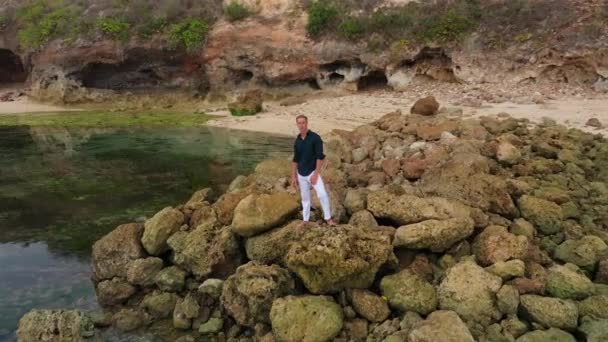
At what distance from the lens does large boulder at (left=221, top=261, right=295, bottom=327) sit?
827 cm

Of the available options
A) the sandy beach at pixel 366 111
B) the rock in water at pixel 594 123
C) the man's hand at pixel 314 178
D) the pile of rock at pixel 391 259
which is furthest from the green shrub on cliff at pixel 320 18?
the man's hand at pixel 314 178

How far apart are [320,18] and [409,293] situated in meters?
27.0

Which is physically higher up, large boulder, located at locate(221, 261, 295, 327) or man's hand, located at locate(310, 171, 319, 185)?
man's hand, located at locate(310, 171, 319, 185)

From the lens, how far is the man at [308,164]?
9.28 meters

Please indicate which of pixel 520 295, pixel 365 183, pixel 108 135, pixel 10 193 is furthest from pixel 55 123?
pixel 520 295

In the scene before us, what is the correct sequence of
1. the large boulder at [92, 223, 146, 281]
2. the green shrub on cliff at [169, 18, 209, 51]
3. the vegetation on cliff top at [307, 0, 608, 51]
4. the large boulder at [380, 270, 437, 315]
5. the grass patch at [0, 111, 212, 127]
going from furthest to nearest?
the green shrub on cliff at [169, 18, 209, 51] → the grass patch at [0, 111, 212, 127] → the vegetation on cliff top at [307, 0, 608, 51] → the large boulder at [92, 223, 146, 281] → the large boulder at [380, 270, 437, 315]

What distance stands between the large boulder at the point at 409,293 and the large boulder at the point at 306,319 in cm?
89

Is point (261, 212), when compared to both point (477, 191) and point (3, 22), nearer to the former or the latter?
point (477, 191)

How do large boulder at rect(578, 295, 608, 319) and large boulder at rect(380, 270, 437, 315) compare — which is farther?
large boulder at rect(380, 270, 437, 315)

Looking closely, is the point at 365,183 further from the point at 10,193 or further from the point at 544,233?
the point at 10,193

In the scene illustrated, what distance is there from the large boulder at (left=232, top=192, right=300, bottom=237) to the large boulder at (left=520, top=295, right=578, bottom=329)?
15.3 ft

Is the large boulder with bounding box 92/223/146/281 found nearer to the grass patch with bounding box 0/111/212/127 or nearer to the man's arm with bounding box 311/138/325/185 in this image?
the man's arm with bounding box 311/138/325/185

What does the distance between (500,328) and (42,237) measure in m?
11.6

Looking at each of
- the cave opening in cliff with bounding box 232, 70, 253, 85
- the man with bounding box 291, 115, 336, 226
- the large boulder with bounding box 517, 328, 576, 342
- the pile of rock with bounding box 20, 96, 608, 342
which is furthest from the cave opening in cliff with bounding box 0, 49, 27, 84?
the large boulder with bounding box 517, 328, 576, 342
